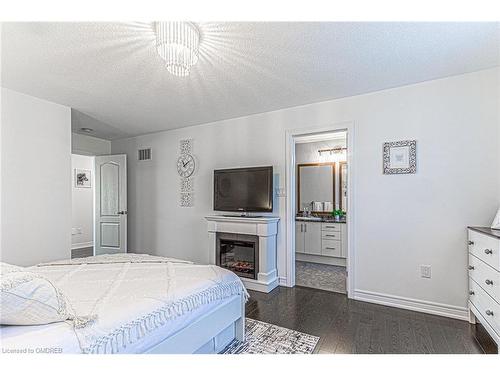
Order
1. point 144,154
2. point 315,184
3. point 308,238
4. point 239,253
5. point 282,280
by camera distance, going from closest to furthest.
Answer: point 282,280
point 239,253
point 308,238
point 144,154
point 315,184

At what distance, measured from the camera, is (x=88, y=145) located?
203 inches

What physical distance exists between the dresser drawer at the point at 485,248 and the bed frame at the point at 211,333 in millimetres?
1836

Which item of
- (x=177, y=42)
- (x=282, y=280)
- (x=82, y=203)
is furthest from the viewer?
(x=82, y=203)

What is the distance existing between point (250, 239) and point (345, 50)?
2391mm

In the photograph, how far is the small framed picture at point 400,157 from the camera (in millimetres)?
2826

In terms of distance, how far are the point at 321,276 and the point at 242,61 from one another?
3.14m

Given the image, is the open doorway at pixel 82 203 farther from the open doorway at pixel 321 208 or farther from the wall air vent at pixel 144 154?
the open doorway at pixel 321 208

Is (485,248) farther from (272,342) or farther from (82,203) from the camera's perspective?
(82,203)

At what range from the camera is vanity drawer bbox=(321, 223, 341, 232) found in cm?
457

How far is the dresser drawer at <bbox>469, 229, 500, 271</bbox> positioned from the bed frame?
1.84m

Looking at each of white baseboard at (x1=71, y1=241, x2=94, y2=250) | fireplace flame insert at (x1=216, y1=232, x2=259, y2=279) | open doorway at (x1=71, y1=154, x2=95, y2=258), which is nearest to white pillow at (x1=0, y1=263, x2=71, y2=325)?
fireplace flame insert at (x1=216, y1=232, x2=259, y2=279)

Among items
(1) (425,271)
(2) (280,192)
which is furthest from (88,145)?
(1) (425,271)

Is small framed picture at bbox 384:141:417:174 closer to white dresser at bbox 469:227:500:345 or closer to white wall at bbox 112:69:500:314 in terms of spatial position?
white wall at bbox 112:69:500:314

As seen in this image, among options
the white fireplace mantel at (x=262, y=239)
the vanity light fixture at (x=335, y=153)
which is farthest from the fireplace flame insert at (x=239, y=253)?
the vanity light fixture at (x=335, y=153)
